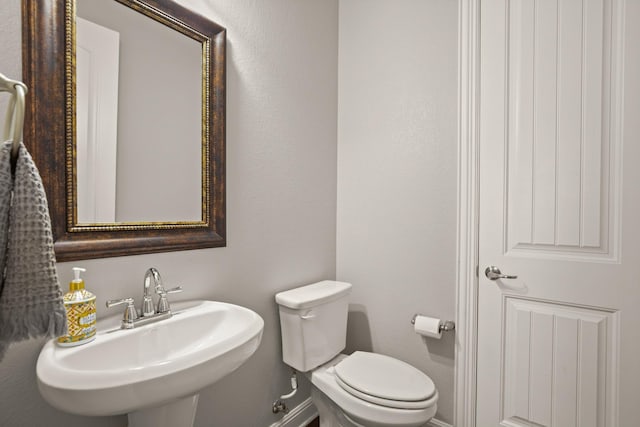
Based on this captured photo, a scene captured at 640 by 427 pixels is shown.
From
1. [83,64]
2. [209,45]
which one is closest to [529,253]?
[209,45]

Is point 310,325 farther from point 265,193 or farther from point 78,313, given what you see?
point 78,313

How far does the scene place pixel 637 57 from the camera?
3.95 ft

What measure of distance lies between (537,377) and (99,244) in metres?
1.76

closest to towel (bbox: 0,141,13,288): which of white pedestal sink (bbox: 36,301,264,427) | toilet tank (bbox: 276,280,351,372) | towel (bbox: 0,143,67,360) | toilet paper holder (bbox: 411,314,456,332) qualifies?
towel (bbox: 0,143,67,360)

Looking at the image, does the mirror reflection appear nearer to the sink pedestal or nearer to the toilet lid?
the sink pedestal

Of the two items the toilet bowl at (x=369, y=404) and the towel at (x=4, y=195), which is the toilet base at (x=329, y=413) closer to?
the toilet bowl at (x=369, y=404)

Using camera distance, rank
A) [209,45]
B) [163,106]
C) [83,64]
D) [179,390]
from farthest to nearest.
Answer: [209,45], [163,106], [83,64], [179,390]

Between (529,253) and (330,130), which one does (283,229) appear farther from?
(529,253)

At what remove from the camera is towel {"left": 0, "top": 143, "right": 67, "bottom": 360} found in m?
0.53

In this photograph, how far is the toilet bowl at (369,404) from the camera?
123 cm

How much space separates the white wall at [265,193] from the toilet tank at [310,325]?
9 cm

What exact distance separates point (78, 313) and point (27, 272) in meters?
0.42

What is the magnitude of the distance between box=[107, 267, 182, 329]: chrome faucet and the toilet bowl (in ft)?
2.51

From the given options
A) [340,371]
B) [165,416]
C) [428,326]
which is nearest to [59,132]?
[165,416]
